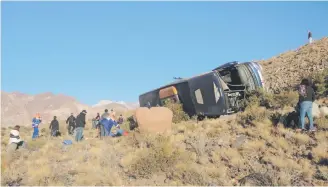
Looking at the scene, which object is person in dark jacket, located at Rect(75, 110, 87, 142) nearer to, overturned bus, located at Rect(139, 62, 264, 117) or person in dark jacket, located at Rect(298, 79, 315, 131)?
overturned bus, located at Rect(139, 62, 264, 117)

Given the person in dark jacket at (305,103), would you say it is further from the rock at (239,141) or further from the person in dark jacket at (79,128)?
the person in dark jacket at (79,128)

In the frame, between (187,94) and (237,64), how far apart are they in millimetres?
3102

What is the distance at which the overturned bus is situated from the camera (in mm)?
18266

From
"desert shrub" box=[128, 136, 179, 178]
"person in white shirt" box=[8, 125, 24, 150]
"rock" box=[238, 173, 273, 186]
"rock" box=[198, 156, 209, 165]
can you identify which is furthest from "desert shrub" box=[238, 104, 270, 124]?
"person in white shirt" box=[8, 125, 24, 150]

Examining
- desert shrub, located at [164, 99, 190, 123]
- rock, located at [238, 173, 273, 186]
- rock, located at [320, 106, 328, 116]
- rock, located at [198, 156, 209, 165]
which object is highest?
desert shrub, located at [164, 99, 190, 123]

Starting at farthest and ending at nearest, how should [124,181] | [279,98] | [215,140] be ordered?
[279,98], [215,140], [124,181]

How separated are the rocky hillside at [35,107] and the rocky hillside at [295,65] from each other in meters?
88.7

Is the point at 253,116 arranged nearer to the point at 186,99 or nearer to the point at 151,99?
the point at 186,99

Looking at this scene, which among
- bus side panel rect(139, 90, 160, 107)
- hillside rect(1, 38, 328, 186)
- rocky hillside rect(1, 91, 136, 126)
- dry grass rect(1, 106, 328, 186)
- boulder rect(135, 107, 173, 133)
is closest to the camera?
hillside rect(1, 38, 328, 186)

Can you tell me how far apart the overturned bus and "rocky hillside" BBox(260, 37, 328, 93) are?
6757 millimetres

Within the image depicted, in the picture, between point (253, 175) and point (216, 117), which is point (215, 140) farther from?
point (216, 117)

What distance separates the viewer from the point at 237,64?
64.5ft

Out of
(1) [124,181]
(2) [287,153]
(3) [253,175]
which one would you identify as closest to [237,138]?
(2) [287,153]

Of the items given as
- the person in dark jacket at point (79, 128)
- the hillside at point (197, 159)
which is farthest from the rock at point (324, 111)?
the person in dark jacket at point (79, 128)
